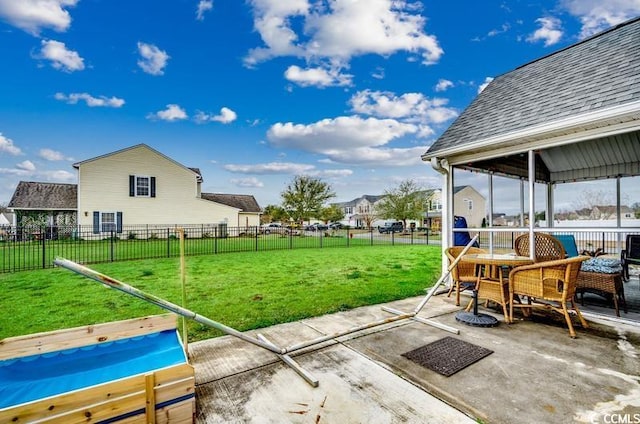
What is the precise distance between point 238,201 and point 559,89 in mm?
27370

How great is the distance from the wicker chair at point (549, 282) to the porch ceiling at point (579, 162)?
2621 millimetres

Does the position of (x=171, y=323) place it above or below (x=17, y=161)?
below

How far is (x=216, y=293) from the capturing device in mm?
5832

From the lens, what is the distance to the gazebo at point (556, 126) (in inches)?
159

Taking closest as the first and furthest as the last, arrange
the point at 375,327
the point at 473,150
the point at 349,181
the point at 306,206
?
the point at 375,327 → the point at 473,150 → the point at 306,206 → the point at 349,181

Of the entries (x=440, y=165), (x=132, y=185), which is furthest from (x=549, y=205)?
(x=132, y=185)

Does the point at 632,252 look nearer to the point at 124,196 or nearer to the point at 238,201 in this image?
the point at 124,196

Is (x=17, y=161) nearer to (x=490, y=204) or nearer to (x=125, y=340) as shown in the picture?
(x=125, y=340)

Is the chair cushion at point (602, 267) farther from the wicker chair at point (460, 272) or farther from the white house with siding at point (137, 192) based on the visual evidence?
the white house with siding at point (137, 192)

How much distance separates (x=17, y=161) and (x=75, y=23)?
21.1 m

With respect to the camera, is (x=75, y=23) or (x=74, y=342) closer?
(x=74, y=342)

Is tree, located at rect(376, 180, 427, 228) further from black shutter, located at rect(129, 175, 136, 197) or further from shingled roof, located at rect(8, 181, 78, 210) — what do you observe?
shingled roof, located at rect(8, 181, 78, 210)

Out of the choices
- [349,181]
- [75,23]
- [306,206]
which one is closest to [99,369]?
[75,23]

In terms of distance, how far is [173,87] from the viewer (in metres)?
15.8
